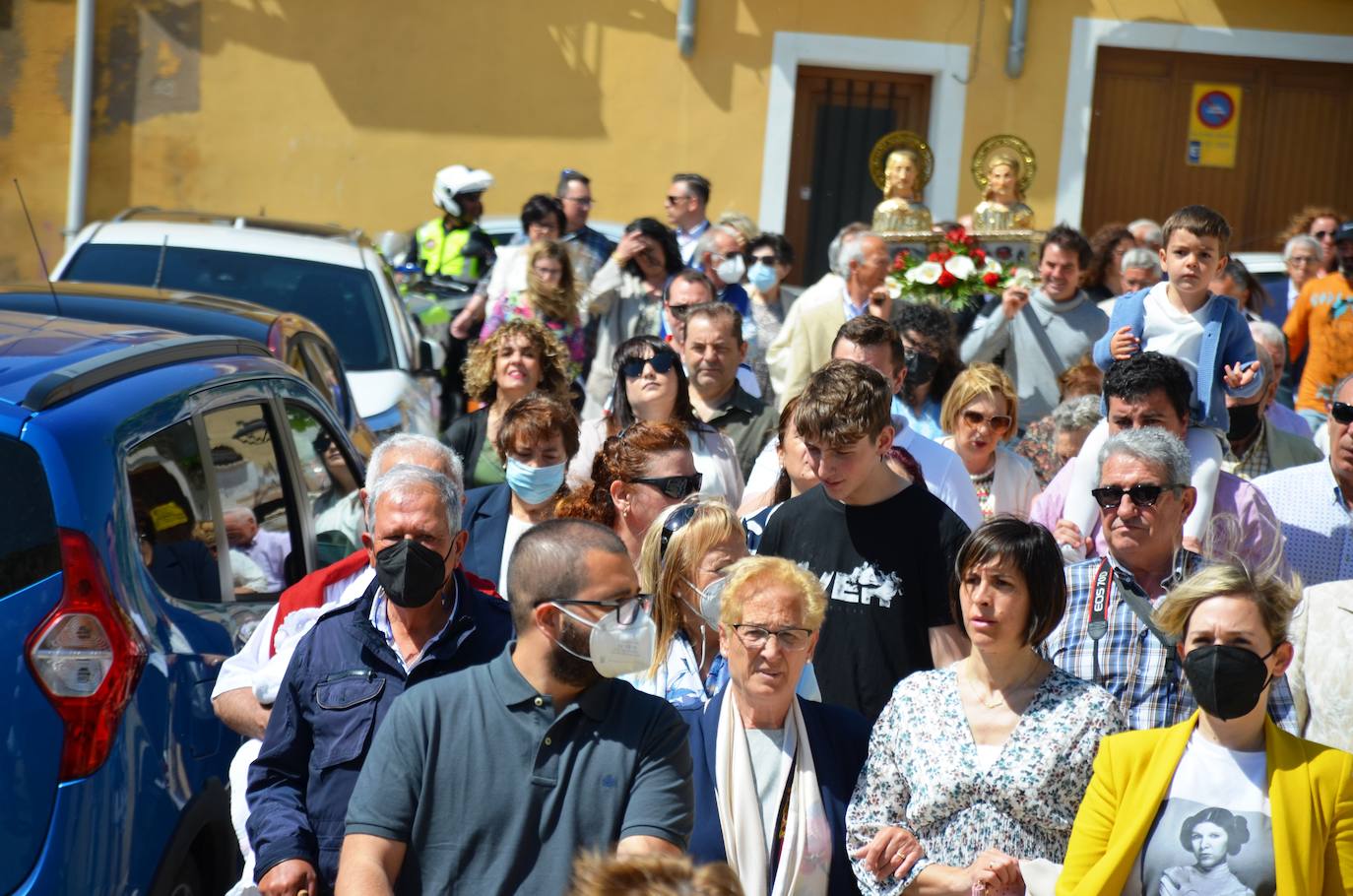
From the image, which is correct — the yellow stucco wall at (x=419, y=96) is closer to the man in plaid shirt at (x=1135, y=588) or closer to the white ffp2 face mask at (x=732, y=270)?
the white ffp2 face mask at (x=732, y=270)

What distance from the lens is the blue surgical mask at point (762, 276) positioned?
10.7 m

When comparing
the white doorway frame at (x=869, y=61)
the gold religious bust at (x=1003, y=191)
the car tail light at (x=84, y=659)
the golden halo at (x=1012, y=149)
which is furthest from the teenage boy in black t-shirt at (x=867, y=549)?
the white doorway frame at (x=869, y=61)

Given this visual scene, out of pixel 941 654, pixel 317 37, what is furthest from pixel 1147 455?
pixel 317 37

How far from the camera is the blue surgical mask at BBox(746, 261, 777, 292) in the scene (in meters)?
10.7

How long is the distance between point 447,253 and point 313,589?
28.4 feet

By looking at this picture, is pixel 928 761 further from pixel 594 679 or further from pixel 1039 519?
pixel 1039 519

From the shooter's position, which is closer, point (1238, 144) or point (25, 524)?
point (25, 524)

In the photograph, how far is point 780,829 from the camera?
4.29 metres

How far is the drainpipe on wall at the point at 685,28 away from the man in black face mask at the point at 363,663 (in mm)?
12015

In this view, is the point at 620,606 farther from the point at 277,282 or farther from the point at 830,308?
the point at 277,282

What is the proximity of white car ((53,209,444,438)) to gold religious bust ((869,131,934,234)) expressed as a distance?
2.86 meters

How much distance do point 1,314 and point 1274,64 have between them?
14.2 meters

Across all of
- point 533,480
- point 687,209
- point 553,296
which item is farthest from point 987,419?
point 687,209

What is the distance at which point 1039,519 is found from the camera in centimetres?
650
